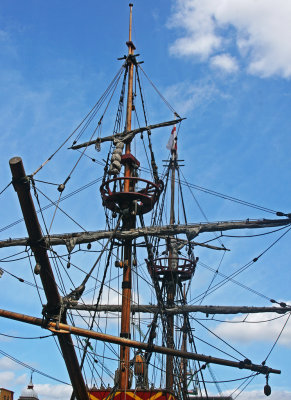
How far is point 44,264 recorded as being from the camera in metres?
16.2

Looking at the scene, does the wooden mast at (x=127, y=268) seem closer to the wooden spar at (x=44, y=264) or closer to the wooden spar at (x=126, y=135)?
the wooden spar at (x=126, y=135)

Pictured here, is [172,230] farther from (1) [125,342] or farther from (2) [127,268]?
(1) [125,342]

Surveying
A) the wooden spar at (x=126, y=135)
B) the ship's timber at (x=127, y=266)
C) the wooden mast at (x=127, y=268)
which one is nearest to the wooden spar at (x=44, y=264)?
the ship's timber at (x=127, y=266)

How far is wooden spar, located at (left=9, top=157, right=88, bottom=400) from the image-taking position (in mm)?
15039

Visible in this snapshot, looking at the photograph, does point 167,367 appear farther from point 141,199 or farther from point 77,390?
point 77,390

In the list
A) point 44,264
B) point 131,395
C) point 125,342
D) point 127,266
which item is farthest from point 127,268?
point 44,264

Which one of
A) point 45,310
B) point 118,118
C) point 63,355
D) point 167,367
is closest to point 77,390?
point 63,355

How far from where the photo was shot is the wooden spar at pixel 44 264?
1504cm

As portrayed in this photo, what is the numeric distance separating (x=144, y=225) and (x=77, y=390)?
9.78 meters

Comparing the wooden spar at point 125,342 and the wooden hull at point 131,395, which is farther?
the wooden hull at point 131,395

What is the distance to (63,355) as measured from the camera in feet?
55.8

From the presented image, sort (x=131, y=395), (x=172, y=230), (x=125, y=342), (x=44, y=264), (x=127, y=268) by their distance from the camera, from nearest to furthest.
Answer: (x=44, y=264) < (x=125, y=342) < (x=131, y=395) < (x=127, y=268) < (x=172, y=230)

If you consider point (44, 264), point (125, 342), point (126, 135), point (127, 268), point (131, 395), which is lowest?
point (131, 395)

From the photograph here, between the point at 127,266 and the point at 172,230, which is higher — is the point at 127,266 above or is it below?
below
